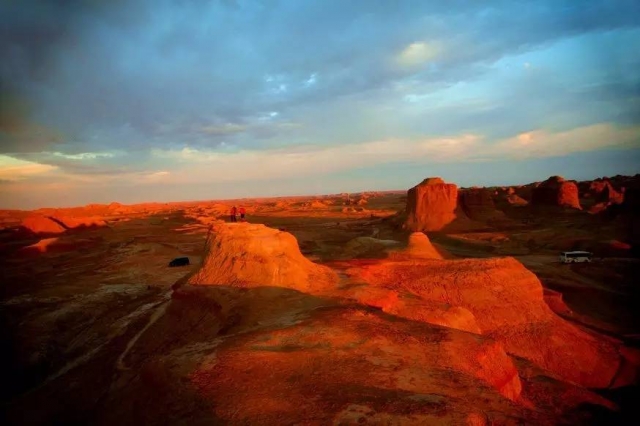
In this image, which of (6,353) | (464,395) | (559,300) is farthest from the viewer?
(559,300)

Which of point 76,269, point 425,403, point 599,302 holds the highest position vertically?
point 425,403

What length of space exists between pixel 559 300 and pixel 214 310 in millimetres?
17236

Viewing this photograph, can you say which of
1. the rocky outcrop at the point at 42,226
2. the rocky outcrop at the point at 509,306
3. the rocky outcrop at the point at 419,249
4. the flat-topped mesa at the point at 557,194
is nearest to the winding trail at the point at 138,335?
the rocky outcrop at the point at 509,306

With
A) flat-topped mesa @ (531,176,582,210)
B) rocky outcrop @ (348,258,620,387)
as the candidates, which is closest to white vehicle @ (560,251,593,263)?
rocky outcrop @ (348,258,620,387)

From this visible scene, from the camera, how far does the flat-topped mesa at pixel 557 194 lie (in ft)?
170

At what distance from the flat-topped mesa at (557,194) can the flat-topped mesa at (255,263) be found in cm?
5001

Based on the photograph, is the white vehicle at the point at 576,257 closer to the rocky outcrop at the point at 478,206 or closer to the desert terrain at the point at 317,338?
the desert terrain at the point at 317,338

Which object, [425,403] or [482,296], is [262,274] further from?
[482,296]

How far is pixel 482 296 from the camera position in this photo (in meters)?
16.2

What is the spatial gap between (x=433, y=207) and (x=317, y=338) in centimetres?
3905

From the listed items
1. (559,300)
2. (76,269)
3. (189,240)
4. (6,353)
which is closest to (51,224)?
(189,240)

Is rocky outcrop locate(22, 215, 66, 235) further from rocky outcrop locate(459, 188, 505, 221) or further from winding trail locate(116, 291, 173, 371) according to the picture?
rocky outcrop locate(459, 188, 505, 221)

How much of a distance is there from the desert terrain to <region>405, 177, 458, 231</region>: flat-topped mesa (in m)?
13.3

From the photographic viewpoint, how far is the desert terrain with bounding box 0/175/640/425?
6227 mm
